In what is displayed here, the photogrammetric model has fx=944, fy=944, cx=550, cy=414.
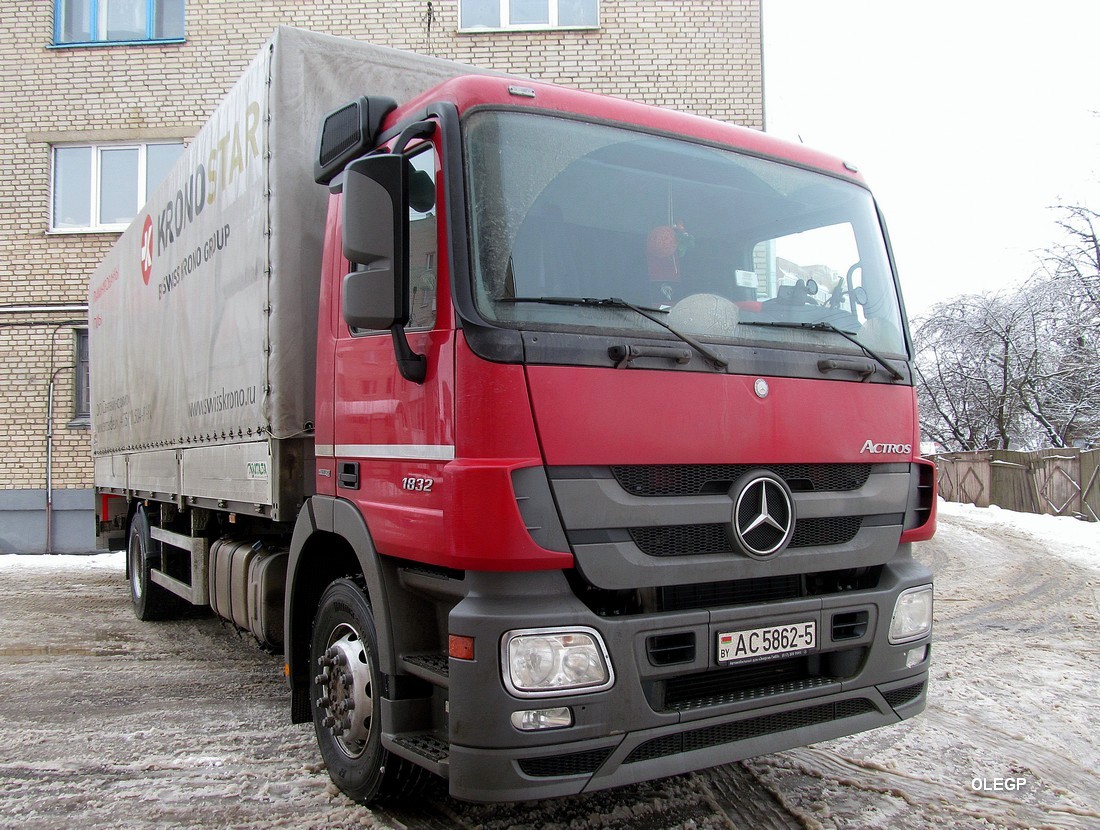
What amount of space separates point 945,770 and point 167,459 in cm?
501

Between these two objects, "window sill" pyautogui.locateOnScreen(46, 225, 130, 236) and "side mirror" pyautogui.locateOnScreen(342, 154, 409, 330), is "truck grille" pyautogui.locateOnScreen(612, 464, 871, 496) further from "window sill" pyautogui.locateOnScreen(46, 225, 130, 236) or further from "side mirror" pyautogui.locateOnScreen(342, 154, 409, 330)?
"window sill" pyautogui.locateOnScreen(46, 225, 130, 236)

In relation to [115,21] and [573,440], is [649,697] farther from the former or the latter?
[115,21]

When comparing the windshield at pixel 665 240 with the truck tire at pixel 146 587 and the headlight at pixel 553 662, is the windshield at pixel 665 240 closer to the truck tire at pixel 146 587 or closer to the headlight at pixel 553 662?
the headlight at pixel 553 662

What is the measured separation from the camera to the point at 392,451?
3352mm

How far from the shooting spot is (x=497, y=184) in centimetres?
313

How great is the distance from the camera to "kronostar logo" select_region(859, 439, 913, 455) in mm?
3578

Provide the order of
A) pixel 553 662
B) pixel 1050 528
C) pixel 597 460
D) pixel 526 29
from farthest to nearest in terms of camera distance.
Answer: pixel 1050 528 → pixel 526 29 → pixel 597 460 → pixel 553 662

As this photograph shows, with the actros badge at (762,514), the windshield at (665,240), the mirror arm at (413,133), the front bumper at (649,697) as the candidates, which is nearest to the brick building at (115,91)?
the windshield at (665,240)

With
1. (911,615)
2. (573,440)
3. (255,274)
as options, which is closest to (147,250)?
(255,274)

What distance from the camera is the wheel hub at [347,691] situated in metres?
3.57

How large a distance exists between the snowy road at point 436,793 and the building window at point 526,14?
9532 millimetres

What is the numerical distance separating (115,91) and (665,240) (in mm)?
13128

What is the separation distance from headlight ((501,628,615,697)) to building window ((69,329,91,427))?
12590mm

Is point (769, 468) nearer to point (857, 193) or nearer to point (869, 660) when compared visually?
point (869, 660)
